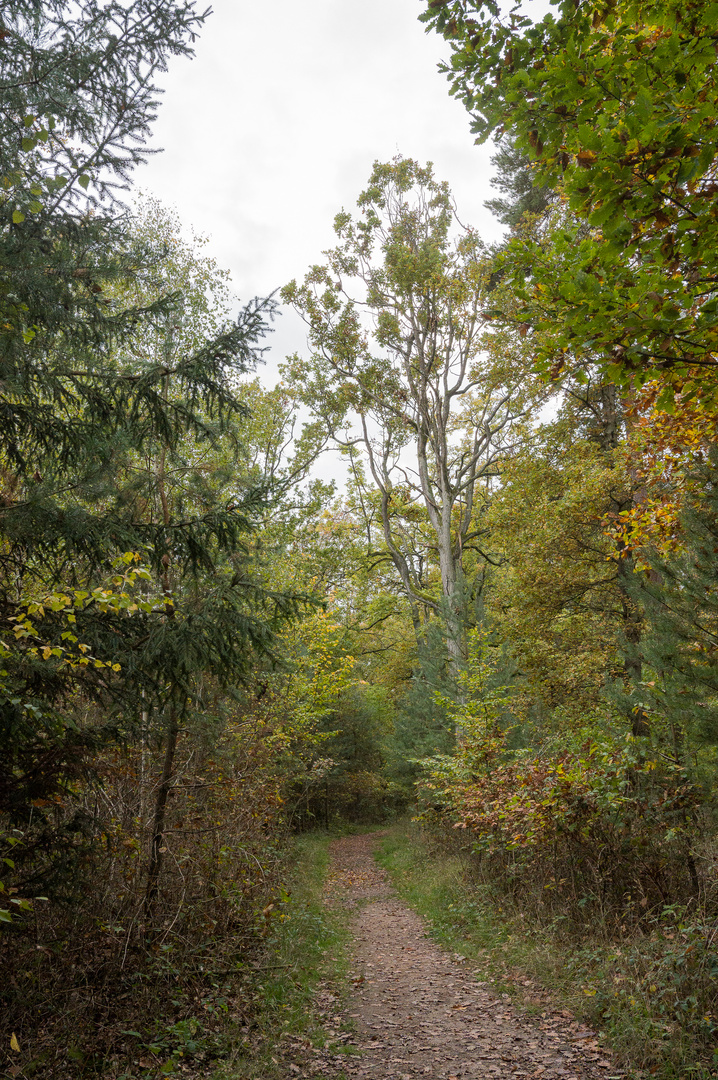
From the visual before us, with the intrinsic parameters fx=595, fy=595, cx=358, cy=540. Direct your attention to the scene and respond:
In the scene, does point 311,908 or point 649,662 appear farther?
point 311,908

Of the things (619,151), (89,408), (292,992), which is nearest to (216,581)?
(89,408)

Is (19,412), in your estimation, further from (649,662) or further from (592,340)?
(649,662)

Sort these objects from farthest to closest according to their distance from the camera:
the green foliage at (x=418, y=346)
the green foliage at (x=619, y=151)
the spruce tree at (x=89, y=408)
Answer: the green foliage at (x=418, y=346) → the spruce tree at (x=89, y=408) → the green foliage at (x=619, y=151)

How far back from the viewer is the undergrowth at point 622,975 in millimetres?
4289

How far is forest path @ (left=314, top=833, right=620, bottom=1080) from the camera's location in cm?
467

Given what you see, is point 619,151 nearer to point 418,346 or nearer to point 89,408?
point 89,408

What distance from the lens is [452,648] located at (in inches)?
574

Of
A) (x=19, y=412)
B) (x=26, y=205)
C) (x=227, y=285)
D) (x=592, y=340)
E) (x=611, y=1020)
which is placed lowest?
(x=611, y=1020)

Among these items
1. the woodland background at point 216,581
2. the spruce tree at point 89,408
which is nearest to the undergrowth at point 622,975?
the woodland background at point 216,581

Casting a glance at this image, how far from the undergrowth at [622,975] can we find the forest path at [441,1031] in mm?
218

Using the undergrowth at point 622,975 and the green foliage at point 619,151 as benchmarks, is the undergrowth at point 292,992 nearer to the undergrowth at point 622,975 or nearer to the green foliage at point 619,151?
the undergrowth at point 622,975

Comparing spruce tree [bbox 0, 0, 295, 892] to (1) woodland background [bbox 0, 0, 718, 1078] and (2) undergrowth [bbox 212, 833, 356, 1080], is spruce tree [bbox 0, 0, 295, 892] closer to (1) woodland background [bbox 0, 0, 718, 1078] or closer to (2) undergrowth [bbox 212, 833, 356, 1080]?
(1) woodland background [bbox 0, 0, 718, 1078]

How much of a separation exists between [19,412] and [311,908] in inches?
372

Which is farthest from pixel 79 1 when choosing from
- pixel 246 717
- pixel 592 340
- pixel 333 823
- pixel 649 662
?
pixel 333 823
